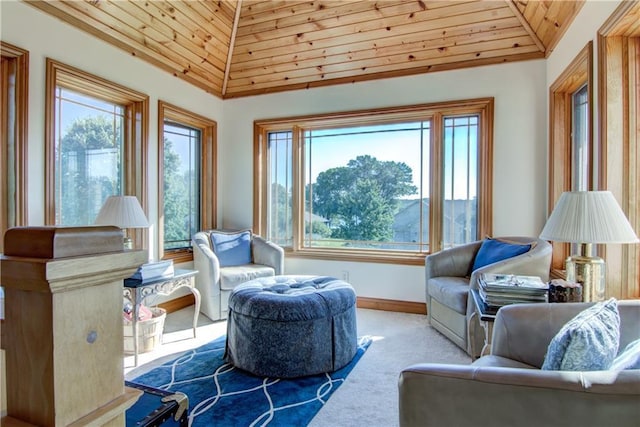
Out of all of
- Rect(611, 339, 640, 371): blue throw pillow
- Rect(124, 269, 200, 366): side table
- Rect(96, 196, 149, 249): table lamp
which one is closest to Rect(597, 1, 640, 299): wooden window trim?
Rect(611, 339, 640, 371): blue throw pillow

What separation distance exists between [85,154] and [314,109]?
95.5 inches

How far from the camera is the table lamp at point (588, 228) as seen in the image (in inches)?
70.0

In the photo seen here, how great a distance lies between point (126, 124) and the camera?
357 cm

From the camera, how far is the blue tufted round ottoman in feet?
7.80

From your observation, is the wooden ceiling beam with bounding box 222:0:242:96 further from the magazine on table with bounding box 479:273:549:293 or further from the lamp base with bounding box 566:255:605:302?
the lamp base with bounding box 566:255:605:302

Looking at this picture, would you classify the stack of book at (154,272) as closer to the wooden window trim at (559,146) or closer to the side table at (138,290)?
the side table at (138,290)

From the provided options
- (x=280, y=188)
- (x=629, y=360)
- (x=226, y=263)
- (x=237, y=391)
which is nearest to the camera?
(x=629, y=360)

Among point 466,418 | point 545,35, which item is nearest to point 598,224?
point 466,418

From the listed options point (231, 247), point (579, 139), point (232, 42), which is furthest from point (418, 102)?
point (231, 247)

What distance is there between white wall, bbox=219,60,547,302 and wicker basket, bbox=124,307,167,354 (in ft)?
6.14

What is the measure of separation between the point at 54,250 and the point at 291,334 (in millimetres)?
2115

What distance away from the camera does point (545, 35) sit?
3279 mm

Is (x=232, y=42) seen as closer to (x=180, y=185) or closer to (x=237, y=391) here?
(x=180, y=185)

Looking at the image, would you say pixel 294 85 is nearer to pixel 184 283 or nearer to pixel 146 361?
pixel 184 283
